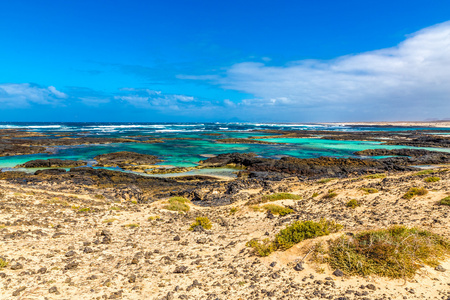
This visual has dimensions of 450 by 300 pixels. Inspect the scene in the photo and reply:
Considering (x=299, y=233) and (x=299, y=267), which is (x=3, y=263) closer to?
(x=299, y=267)

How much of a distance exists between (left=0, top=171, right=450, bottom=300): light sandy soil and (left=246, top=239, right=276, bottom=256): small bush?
0.21m

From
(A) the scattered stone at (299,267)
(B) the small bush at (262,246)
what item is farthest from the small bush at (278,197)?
(A) the scattered stone at (299,267)

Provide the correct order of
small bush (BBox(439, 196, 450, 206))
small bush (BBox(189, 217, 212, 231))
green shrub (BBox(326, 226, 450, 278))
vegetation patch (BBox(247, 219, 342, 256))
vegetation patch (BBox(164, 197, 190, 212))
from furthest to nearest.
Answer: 1. vegetation patch (BBox(164, 197, 190, 212))
2. small bush (BBox(189, 217, 212, 231))
3. small bush (BBox(439, 196, 450, 206))
4. vegetation patch (BBox(247, 219, 342, 256))
5. green shrub (BBox(326, 226, 450, 278))

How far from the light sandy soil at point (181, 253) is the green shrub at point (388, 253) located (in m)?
0.22

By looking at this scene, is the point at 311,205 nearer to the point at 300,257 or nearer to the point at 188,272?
the point at 300,257

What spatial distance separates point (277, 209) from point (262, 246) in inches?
181

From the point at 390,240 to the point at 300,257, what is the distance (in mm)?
2162

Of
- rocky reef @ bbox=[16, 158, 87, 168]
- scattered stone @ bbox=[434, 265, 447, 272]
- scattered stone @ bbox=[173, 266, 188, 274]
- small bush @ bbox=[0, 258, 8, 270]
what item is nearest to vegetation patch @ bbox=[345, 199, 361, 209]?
scattered stone @ bbox=[434, 265, 447, 272]

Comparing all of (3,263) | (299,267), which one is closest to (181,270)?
(299,267)

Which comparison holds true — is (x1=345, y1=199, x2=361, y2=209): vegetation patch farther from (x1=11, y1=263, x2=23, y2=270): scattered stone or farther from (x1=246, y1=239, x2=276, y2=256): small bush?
(x1=11, y1=263, x2=23, y2=270): scattered stone

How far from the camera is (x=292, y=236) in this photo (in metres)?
7.38

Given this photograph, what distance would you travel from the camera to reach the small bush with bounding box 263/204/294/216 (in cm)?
1150

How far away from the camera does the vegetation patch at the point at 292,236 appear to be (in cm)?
720

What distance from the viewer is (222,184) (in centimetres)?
2095
